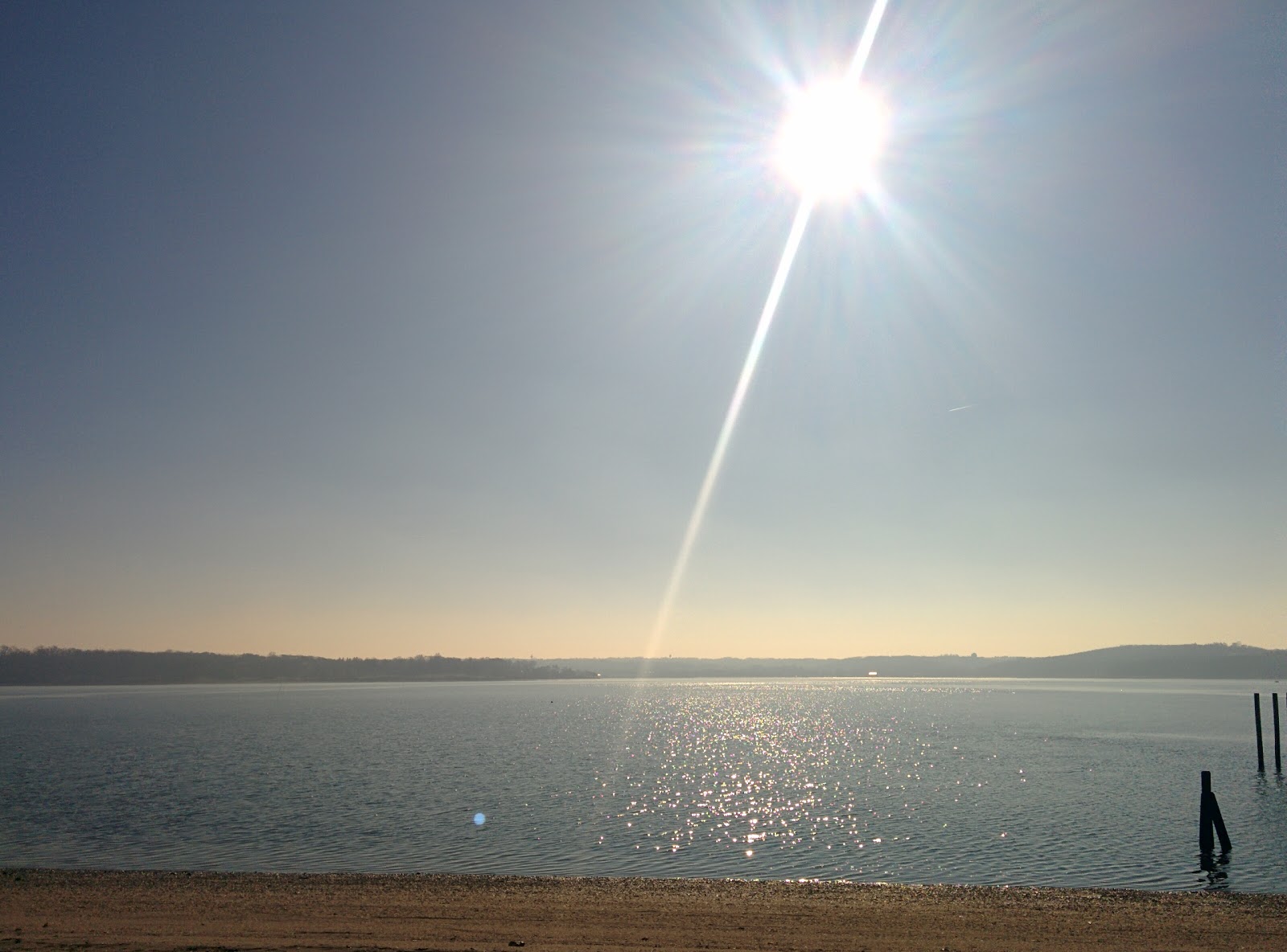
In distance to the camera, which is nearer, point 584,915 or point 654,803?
point 584,915

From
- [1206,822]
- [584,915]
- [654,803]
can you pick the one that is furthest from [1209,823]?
[584,915]

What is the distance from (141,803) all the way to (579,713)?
98506 millimetres

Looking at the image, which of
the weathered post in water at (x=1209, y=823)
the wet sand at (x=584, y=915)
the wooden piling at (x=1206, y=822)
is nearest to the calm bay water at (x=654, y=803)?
the weathered post in water at (x=1209, y=823)

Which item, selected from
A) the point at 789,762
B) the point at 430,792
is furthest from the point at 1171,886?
the point at 789,762

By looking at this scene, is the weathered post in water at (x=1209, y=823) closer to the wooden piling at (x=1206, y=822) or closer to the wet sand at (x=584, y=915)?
the wooden piling at (x=1206, y=822)

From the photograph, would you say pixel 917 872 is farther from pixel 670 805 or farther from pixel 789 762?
pixel 789 762

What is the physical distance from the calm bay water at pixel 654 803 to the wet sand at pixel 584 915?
3150 mm

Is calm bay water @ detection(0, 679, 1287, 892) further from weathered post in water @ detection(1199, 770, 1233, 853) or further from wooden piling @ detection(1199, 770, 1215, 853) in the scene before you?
wooden piling @ detection(1199, 770, 1215, 853)

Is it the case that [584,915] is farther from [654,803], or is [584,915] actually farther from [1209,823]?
[1209,823]

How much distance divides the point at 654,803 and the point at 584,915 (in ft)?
72.5

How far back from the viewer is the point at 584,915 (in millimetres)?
19953

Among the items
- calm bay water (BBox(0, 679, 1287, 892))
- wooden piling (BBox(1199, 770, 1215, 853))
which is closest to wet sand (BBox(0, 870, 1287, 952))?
calm bay water (BBox(0, 679, 1287, 892))

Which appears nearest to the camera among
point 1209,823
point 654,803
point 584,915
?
point 584,915

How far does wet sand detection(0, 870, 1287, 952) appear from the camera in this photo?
17.3 meters
